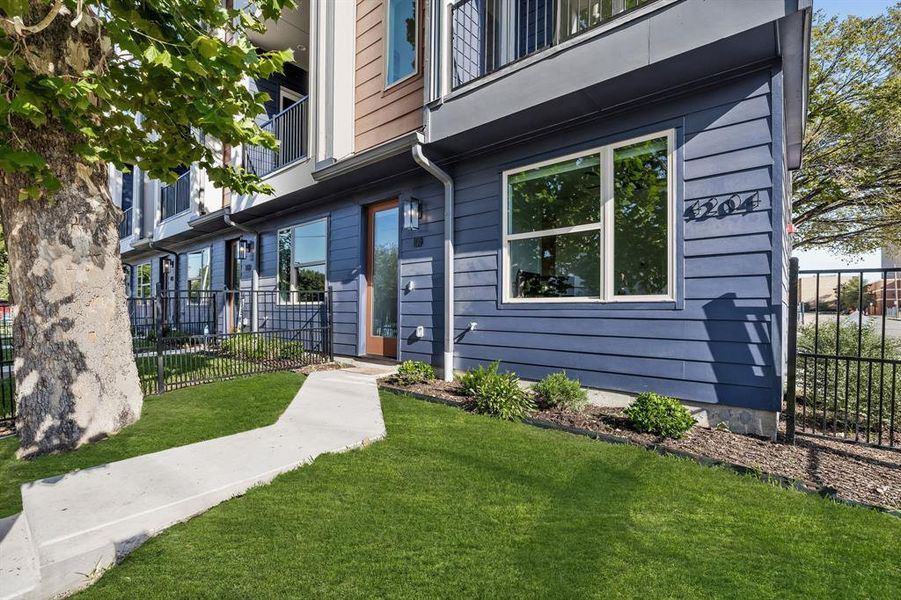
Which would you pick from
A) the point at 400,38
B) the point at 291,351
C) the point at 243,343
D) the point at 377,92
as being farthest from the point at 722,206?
the point at 243,343

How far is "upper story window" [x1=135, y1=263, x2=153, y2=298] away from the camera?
14.3m

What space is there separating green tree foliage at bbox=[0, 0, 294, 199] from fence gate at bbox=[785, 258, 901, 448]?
426cm

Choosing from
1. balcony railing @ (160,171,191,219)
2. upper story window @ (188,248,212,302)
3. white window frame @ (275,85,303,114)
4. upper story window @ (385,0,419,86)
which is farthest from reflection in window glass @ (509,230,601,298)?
balcony railing @ (160,171,191,219)

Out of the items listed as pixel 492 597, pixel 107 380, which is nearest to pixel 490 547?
pixel 492 597

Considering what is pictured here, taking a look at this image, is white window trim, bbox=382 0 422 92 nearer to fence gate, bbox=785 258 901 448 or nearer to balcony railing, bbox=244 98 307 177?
balcony railing, bbox=244 98 307 177

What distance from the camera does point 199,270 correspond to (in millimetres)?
11109

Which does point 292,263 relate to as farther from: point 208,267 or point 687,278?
point 687,278

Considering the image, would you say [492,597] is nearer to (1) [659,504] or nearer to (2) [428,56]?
(1) [659,504]

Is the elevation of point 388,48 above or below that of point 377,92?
above

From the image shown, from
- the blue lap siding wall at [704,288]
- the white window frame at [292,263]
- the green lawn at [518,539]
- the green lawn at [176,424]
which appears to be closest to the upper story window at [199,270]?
the white window frame at [292,263]

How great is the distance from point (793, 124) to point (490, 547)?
581cm

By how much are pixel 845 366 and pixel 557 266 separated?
2.83m

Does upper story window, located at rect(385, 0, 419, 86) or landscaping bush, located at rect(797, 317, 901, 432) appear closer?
landscaping bush, located at rect(797, 317, 901, 432)

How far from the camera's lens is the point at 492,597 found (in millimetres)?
1587
